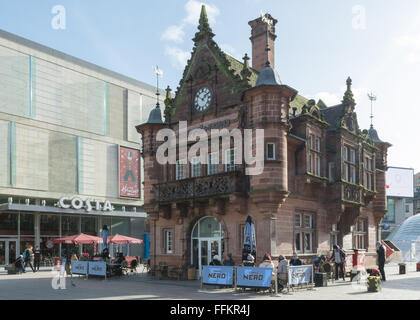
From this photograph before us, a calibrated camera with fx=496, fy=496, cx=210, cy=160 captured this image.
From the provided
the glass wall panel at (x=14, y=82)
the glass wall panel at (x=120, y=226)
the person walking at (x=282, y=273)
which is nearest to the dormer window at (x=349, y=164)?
the person walking at (x=282, y=273)

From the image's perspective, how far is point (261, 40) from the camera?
31609mm

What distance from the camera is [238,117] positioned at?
25625 mm

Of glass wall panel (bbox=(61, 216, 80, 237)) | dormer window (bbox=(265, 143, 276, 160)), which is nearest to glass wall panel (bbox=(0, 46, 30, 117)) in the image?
glass wall panel (bbox=(61, 216, 80, 237))

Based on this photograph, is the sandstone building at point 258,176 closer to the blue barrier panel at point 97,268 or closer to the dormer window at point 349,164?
the dormer window at point 349,164

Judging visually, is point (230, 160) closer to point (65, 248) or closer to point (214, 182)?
point (214, 182)

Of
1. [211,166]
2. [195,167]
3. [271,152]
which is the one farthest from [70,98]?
[271,152]

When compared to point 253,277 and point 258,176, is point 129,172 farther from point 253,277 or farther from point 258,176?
point 253,277

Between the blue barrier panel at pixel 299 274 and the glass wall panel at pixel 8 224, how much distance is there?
3198 centimetres

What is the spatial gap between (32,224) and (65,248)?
439 cm

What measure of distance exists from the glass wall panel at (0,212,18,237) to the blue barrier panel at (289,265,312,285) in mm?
31981

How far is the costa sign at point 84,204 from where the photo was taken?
153 ft

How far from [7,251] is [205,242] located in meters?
24.6

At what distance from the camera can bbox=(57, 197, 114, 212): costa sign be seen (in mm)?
46516
